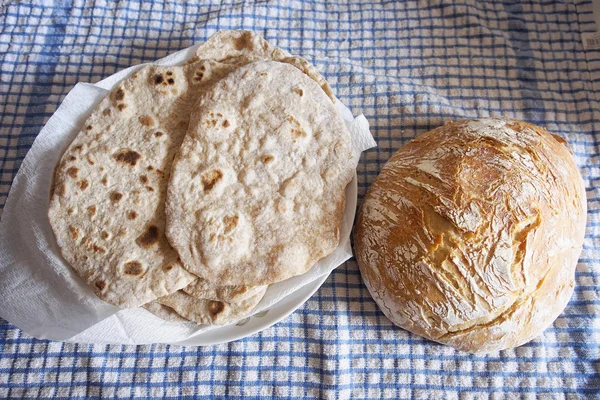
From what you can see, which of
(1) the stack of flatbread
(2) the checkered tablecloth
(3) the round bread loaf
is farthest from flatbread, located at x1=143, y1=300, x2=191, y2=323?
(3) the round bread loaf

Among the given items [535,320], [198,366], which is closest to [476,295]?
[535,320]

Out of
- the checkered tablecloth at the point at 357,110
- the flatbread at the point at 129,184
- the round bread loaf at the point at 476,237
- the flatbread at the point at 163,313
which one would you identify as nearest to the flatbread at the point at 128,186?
the flatbread at the point at 129,184

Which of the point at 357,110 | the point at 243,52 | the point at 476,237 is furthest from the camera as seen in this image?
the point at 357,110

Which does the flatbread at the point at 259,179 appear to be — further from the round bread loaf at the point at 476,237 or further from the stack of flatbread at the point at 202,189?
the round bread loaf at the point at 476,237

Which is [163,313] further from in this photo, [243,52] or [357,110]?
[357,110]

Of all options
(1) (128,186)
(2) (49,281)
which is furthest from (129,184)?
(2) (49,281)

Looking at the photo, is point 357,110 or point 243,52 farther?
point 357,110

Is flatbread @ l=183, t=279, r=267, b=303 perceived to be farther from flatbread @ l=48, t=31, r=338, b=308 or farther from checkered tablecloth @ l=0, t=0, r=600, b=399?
checkered tablecloth @ l=0, t=0, r=600, b=399

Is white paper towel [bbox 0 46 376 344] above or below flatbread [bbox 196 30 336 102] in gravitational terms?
below
